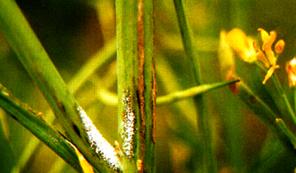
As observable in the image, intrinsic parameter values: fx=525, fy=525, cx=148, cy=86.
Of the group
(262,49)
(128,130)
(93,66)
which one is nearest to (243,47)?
(262,49)

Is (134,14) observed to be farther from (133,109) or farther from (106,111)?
(106,111)

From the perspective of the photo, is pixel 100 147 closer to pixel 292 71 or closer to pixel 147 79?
pixel 147 79

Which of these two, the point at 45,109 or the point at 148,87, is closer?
the point at 148,87

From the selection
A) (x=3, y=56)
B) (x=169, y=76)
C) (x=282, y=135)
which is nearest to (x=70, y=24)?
(x=3, y=56)

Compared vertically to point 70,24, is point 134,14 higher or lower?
lower

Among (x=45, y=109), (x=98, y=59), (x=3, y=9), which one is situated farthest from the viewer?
(x=45, y=109)

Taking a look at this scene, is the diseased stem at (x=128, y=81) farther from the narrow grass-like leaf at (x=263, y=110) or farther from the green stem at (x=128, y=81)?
the narrow grass-like leaf at (x=263, y=110)

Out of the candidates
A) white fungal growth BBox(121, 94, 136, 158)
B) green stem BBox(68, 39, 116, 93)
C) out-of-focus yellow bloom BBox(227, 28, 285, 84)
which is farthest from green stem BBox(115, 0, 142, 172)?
green stem BBox(68, 39, 116, 93)
